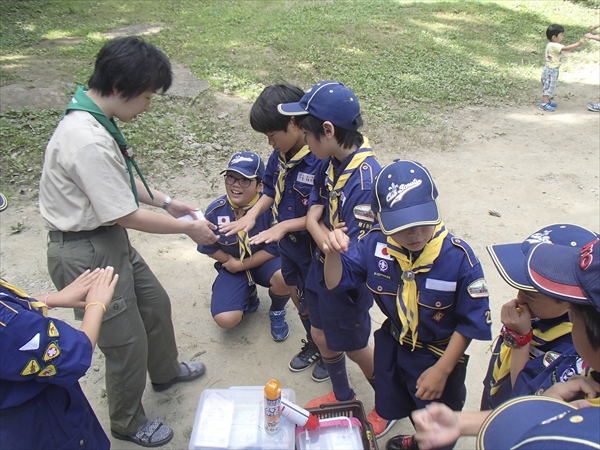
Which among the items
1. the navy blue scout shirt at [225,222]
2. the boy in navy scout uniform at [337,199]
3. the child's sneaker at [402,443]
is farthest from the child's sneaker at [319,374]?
the navy blue scout shirt at [225,222]

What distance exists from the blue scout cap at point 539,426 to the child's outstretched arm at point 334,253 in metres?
0.97

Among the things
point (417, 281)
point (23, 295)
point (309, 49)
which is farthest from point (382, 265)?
point (309, 49)

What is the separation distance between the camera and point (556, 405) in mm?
1028

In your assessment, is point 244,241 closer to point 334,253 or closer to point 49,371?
point 334,253

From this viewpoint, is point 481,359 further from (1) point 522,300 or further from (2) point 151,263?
(2) point 151,263

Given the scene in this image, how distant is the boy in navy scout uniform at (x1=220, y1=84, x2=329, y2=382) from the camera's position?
2709 mm

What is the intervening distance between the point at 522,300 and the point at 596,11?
51.1ft

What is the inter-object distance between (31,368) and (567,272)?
1.67 meters

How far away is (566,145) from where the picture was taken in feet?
21.9

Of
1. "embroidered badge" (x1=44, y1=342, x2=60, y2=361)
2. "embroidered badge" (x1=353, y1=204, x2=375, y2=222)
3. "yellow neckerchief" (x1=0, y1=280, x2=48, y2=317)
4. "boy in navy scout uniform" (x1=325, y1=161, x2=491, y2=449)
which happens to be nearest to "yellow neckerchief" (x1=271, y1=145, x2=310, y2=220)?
"embroidered badge" (x1=353, y1=204, x2=375, y2=222)

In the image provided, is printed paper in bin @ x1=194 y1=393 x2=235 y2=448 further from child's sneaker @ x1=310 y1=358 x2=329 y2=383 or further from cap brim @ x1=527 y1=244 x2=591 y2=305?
cap brim @ x1=527 y1=244 x2=591 y2=305

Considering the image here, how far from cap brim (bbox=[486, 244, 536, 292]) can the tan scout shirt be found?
161cm

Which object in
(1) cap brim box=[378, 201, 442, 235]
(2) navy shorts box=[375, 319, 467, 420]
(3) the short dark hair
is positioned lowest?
(2) navy shorts box=[375, 319, 467, 420]

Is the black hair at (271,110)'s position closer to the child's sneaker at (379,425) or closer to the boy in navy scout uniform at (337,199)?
the boy in navy scout uniform at (337,199)
